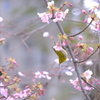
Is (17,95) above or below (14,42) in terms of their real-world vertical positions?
below

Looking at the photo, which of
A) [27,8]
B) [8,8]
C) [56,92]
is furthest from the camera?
[56,92]

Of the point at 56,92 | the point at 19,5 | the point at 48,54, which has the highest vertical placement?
the point at 19,5

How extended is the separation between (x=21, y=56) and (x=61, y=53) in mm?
3857

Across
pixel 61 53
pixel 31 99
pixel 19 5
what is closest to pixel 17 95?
pixel 31 99

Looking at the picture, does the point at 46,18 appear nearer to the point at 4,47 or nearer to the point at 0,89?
the point at 0,89

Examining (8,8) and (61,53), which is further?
(8,8)

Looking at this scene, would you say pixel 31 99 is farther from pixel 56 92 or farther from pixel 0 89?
pixel 56 92

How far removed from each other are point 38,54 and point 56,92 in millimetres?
916

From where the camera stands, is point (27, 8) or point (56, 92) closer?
point (27, 8)

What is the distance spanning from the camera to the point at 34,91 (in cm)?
140

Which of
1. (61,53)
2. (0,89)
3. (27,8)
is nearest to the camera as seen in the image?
(61,53)

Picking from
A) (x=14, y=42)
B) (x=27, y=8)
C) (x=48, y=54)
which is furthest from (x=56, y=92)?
(x=27, y=8)

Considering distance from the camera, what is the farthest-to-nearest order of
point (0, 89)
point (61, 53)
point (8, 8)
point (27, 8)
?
point (8, 8)
point (27, 8)
point (0, 89)
point (61, 53)

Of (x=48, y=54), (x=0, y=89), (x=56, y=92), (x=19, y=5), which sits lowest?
(x=0, y=89)
